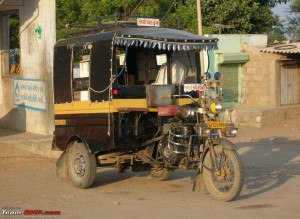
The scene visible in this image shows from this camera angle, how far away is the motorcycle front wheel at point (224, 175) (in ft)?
24.6

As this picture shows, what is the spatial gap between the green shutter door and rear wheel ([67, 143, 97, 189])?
1308cm

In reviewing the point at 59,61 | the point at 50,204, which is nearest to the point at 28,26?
the point at 59,61

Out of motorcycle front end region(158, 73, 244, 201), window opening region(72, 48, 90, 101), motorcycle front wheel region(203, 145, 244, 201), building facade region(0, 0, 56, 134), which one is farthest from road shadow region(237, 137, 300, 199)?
building facade region(0, 0, 56, 134)

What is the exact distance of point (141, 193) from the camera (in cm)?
878

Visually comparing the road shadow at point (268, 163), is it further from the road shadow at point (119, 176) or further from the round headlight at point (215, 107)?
the round headlight at point (215, 107)

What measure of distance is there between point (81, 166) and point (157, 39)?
98.1 inches

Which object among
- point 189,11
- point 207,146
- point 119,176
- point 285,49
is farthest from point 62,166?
point 189,11

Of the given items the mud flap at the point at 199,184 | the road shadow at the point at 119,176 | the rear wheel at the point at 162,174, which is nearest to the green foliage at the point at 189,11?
the road shadow at the point at 119,176

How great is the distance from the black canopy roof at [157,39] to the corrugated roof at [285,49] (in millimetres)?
12637

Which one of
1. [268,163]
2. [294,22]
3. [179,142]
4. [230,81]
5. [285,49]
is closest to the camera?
[179,142]

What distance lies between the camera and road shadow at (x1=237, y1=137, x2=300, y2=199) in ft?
30.7

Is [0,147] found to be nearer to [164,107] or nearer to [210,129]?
[164,107]

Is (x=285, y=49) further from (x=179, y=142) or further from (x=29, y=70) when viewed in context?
(x=179, y=142)

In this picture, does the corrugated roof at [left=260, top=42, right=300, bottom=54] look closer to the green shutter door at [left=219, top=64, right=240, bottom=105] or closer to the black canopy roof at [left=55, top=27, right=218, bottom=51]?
the green shutter door at [left=219, top=64, right=240, bottom=105]
